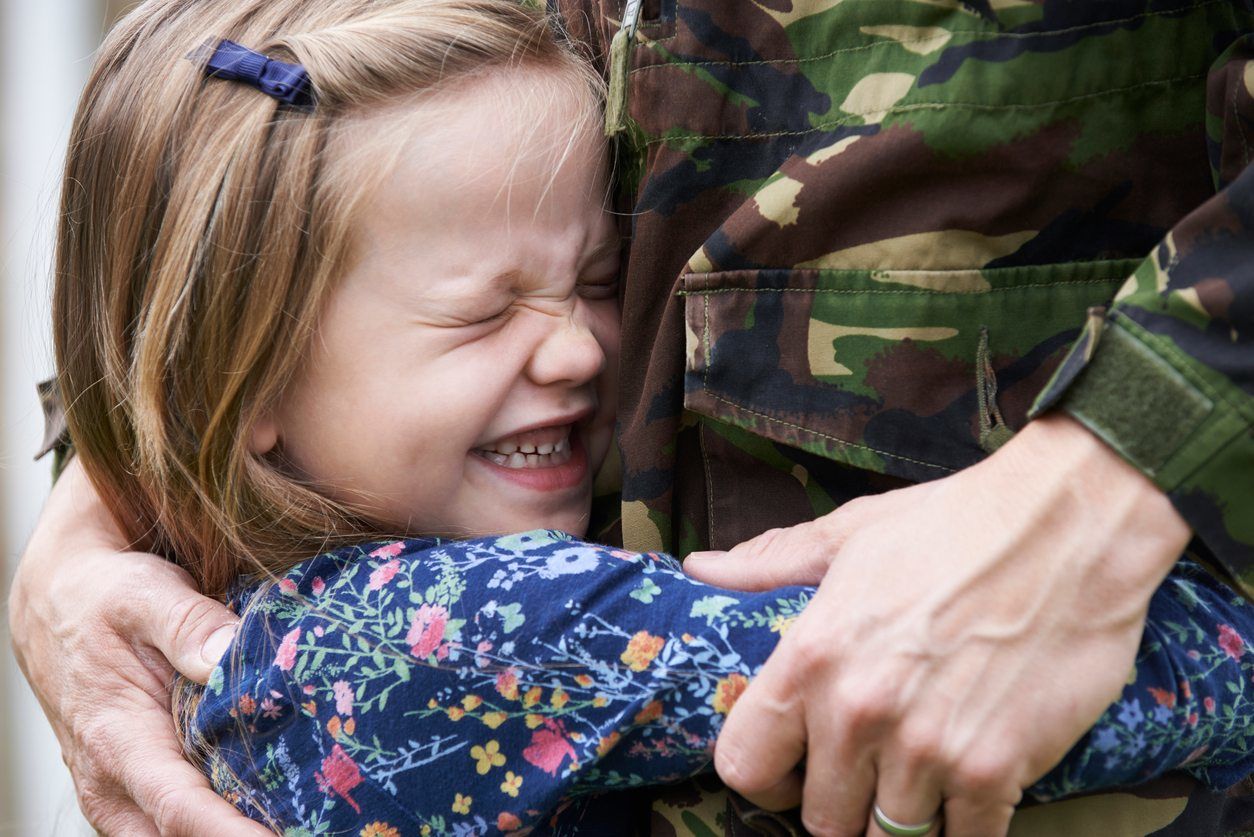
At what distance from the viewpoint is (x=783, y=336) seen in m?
1.29

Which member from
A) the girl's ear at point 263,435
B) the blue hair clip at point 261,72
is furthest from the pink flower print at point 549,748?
the blue hair clip at point 261,72

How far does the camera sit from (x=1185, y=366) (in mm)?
970

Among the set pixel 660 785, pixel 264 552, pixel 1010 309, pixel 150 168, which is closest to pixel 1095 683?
pixel 1010 309

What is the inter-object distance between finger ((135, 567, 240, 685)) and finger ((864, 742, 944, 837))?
83 cm

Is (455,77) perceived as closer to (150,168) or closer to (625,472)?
(150,168)

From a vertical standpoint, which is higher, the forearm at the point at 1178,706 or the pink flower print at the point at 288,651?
the forearm at the point at 1178,706

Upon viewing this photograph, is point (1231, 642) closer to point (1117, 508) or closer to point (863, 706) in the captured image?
point (1117, 508)

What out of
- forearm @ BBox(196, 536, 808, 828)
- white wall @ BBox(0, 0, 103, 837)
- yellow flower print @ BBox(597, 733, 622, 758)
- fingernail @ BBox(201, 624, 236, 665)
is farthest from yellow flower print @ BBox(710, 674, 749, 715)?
white wall @ BBox(0, 0, 103, 837)

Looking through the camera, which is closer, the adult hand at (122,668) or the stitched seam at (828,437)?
the stitched seam at (828,437)

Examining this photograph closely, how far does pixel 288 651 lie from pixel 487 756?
0.88ft

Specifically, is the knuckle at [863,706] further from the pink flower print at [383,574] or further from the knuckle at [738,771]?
the pink flower print at [383,574]

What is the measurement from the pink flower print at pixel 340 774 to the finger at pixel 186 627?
0.85 ft

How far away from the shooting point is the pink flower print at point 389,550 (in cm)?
134

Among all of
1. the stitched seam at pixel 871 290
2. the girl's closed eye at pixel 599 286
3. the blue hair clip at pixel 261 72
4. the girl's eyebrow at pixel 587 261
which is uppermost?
the blue hair clip at pixel 261 72
